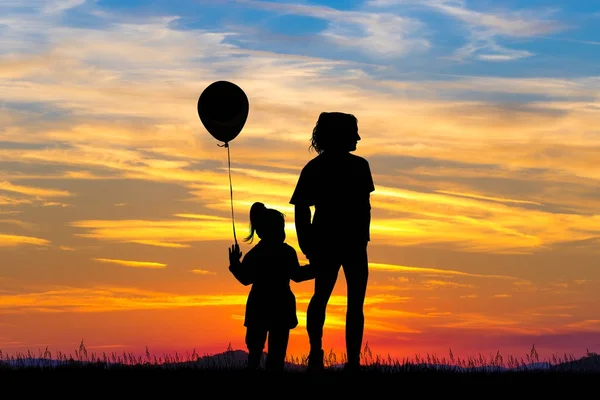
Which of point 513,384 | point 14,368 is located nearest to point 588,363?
point 513,384

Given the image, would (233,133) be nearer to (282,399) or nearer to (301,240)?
(301,240)

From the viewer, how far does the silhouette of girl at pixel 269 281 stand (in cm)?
1381

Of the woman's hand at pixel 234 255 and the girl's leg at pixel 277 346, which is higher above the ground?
the woman's hand at pixel 234 255

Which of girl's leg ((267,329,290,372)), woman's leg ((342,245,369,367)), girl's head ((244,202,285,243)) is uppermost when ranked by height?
girl's head ((244,202,285,243))

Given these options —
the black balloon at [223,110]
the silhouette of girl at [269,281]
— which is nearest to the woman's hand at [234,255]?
the silhouette of girl at [269,281]

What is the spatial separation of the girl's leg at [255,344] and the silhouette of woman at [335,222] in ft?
5.09

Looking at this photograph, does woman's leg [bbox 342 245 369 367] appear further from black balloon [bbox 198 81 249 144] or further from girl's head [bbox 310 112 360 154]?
black balloon [bbox 198 81 249 144]

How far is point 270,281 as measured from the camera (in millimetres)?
14055

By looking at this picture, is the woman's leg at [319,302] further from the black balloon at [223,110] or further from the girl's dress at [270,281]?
the black balloon at [223,110]

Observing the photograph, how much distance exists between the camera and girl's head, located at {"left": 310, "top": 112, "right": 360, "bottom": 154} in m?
12.8

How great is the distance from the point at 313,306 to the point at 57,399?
341 cm

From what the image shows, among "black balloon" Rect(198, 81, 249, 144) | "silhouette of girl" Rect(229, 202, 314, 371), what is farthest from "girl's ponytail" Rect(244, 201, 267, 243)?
"black balloon" Rect(198, 81, 249, 144)

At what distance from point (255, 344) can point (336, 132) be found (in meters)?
3.45

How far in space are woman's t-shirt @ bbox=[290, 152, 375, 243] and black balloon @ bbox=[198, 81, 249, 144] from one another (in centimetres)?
352
